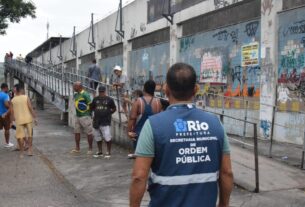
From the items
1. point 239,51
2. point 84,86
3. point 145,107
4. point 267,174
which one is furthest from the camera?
point 84,86

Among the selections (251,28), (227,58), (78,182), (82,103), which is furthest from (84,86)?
(78,182)

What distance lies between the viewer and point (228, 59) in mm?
15320

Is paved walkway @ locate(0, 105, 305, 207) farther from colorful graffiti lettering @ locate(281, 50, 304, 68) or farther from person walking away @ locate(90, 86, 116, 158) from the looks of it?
colorful graffiti lettering @ locate(281, 50, 304, 68)

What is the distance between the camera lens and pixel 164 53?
20.5m

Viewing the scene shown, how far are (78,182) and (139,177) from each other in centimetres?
582

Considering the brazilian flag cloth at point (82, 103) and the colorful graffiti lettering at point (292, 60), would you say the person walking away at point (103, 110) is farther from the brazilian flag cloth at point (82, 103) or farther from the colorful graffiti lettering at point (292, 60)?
the colorful graffiti lettering at point (292, 60)

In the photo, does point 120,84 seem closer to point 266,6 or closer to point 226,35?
point 226,35

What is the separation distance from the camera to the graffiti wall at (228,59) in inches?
545

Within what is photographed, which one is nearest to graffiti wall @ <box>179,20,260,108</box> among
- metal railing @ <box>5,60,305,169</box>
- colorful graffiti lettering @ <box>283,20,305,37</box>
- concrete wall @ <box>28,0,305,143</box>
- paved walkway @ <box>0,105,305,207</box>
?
concrete wall @ <box>28,0,305,143</box>

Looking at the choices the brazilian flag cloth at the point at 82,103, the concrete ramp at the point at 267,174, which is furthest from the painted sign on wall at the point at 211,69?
the concrete ramp at the point at 267,174

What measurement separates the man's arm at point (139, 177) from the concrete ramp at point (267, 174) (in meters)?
4.72

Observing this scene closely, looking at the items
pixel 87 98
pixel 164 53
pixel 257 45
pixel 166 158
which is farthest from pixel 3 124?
pixel 166 158

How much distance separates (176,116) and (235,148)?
7322 mm

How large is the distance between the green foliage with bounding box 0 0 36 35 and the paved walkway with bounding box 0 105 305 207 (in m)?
12.4
